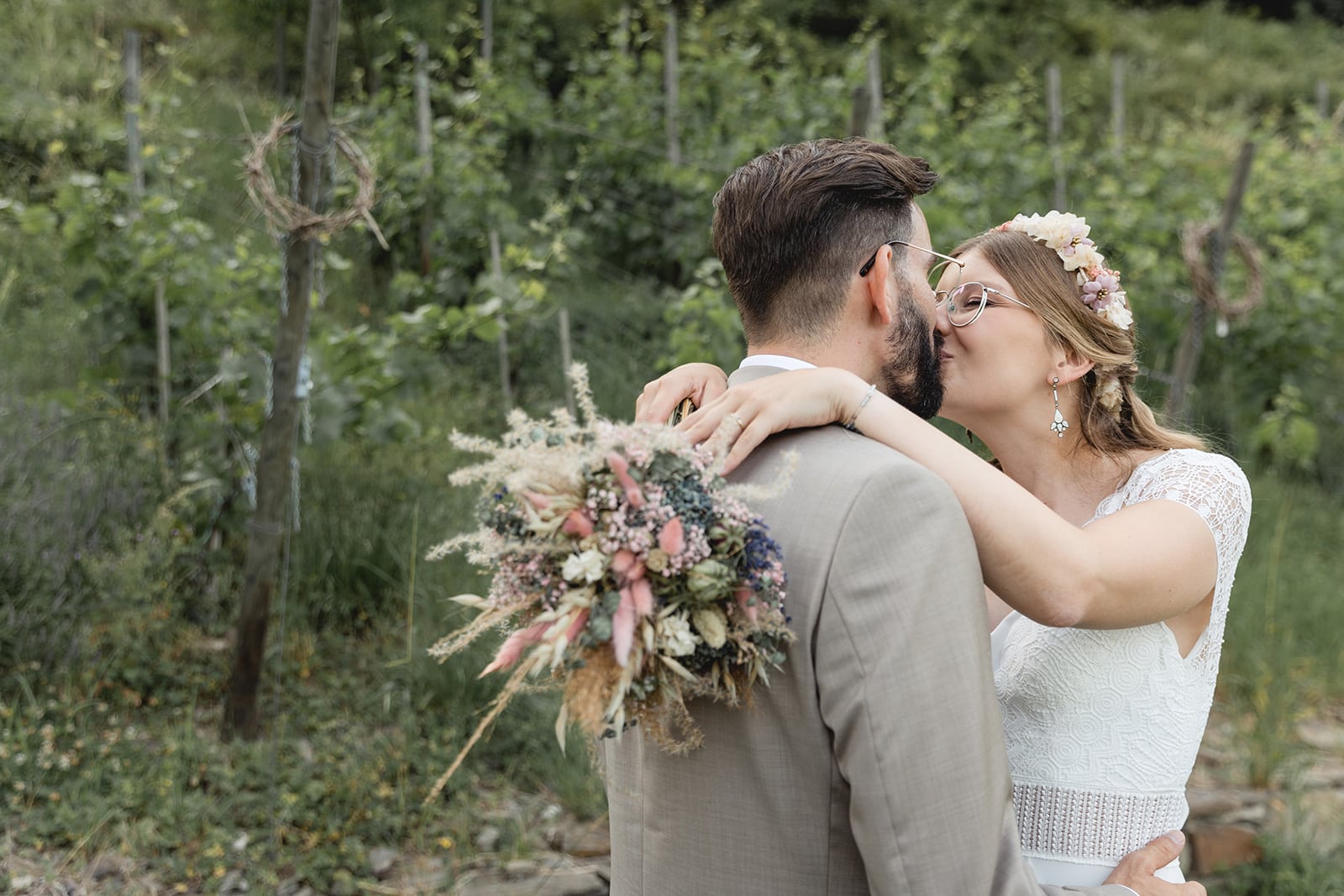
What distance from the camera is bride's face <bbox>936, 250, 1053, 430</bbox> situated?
216 cm

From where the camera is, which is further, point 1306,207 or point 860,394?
point 1306,207

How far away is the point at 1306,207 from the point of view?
8.14 metres

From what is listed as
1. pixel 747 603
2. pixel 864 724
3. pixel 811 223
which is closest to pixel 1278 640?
pixel 811 223

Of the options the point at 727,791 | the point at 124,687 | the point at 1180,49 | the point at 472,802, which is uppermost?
the point at 1180,49

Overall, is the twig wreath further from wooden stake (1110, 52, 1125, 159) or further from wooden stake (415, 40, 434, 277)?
wooden stake (1110, 52, 1125, 159)

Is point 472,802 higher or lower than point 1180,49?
lower

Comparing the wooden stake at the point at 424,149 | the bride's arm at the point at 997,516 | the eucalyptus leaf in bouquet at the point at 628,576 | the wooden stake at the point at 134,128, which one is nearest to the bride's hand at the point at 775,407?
the bride's arm at the point at 997,516

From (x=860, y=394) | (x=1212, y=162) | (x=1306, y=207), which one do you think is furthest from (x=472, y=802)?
(x=1212, y=162)

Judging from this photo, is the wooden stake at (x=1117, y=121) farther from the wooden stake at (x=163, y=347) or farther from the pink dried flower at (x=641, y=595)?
the pink dried flower at (x=641, y=595)

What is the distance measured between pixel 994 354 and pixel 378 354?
10.0 feet

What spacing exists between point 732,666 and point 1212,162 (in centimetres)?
1151

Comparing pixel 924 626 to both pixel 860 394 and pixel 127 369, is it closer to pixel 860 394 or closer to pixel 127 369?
pixel 860 394

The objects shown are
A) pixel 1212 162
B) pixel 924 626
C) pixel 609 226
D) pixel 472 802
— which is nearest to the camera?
pixel 924 626

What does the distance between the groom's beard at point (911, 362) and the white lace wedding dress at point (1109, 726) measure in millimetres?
507
